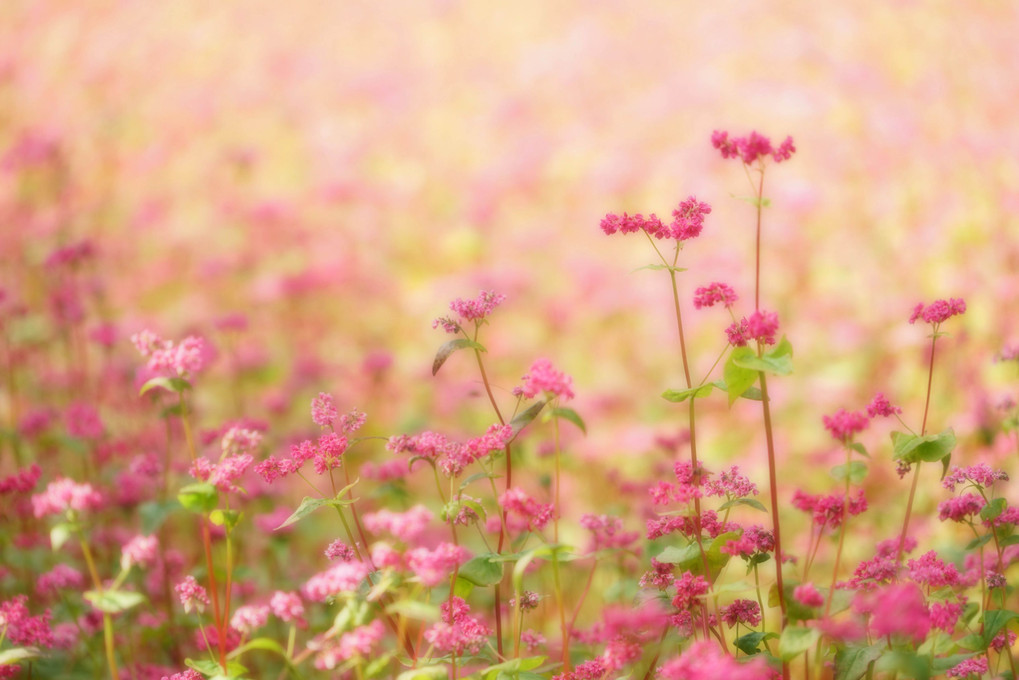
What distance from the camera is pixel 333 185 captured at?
19.7ft

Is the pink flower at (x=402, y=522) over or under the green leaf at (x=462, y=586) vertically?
over

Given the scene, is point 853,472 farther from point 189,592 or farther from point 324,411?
point 189,592

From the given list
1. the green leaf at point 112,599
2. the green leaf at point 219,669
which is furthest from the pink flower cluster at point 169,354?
the green leaf at point 219,669

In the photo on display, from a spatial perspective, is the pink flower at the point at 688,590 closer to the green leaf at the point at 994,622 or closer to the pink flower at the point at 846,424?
the pink flower at the point at 846,424

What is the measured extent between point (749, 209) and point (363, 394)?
299cm

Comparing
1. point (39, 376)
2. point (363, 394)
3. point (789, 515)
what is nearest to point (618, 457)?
point (789, 515)

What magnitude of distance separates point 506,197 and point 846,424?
15.9 feet

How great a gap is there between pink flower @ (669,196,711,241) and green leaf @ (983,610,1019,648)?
31.0 inches

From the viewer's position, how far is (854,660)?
1.22 metres

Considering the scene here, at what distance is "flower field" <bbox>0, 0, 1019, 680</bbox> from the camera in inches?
50.9

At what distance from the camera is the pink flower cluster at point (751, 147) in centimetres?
135

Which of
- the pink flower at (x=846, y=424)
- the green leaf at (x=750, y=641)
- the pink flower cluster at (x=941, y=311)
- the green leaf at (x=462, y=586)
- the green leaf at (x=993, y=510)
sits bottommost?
the green leaf at (x=750, y=641)

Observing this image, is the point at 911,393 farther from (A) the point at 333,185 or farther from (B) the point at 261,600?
(A) the point at 333,185

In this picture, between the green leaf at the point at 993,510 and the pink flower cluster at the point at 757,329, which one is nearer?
the pink flower cluster at the point at 757,329
